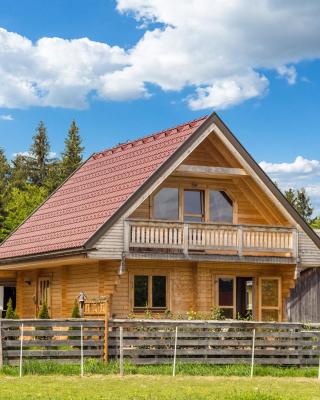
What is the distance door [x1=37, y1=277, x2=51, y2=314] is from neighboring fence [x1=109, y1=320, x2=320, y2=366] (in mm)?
9186

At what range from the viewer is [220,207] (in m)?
31.8

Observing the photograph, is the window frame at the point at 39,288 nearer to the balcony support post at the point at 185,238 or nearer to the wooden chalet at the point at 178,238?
the wooden chalet at the point at 178,238

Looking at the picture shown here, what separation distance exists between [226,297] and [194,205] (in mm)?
3235

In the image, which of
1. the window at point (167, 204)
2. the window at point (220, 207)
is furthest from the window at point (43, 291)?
the window at point (220, 207)

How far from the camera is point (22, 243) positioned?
3369cm

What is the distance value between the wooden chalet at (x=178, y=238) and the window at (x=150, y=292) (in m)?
0.03

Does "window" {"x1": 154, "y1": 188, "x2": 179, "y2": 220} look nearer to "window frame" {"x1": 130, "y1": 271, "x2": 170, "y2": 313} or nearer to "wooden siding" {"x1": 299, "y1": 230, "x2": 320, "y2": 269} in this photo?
"window frame" {"x1": 130, "y1": 271, "x2": 170, "y2": 313}

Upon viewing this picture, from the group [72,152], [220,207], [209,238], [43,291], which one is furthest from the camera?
[72,152]

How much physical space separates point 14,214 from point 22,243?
2617cm

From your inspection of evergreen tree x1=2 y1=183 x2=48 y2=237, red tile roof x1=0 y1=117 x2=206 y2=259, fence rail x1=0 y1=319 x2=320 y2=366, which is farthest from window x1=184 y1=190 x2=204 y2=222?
evergreen tree x1=2 y1=183 x2=48 y2=237

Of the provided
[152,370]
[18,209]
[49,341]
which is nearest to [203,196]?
[152,370]

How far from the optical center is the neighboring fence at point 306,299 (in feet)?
105

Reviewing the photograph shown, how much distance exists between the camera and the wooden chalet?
28.3 metres

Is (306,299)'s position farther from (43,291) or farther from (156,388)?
(156,388)
